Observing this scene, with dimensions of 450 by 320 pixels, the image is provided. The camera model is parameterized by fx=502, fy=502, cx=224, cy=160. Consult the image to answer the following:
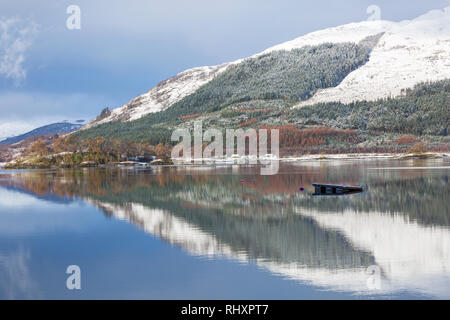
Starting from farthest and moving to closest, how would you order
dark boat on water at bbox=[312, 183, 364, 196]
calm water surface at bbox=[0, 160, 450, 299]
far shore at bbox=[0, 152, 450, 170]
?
1. far shore at bbox=[0, 152, 450, 170]
2. dark boat on water at bbox=[312, 183, 364, 196]
3. calm water surface at bbox=[0, 160, 450, 299]

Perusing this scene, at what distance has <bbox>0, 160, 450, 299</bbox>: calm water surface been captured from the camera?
51.7 ft

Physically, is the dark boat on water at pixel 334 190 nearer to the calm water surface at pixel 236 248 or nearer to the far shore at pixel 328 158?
the calm water surface at pixel 236 248

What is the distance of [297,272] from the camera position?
1705 cm

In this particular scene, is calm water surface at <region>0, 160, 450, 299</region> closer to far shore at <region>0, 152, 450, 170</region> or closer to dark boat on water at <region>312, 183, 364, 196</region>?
dark boat on water at <region>312, 183, 364, 196</region>

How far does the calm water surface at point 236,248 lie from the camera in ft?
51.7

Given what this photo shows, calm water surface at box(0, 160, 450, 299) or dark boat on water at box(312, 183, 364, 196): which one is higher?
dark boat on water at box(312, 183, 364, 196)

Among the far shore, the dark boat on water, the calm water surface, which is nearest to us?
the calm water surface

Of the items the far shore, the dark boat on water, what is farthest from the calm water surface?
the far shore

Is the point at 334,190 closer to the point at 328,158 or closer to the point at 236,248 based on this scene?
the point at 236,248

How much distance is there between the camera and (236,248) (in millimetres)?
21031

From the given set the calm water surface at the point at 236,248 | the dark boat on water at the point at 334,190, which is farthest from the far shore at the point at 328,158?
the calm water surface at the point at 236,248
